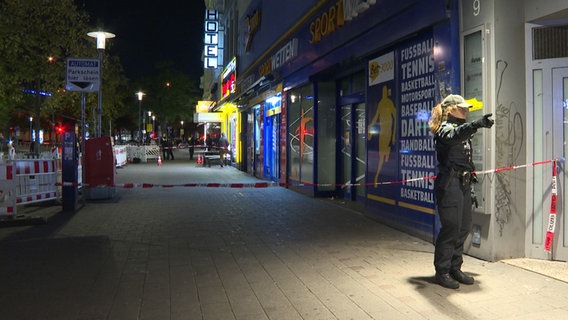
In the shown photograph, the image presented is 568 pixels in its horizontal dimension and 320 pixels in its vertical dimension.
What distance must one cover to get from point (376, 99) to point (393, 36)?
1228 millimetres

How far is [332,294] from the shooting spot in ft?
16.0

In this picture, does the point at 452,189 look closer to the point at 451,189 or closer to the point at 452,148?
the point at 451,189

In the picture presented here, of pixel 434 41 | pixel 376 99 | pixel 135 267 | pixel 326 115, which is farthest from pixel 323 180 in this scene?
pixel 135 267

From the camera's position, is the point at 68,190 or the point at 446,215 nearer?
the point at 446,215

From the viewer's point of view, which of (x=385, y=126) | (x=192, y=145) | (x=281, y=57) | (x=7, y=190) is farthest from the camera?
(x=192, y=145)

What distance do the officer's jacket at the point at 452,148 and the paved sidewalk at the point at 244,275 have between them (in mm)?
1200

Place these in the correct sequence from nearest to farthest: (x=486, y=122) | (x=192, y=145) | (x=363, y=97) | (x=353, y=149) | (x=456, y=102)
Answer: (x=486, y=122) < (x=456, y=102) < (x=363, y=97) < (x=353, y=149) < (x=192, y=145)

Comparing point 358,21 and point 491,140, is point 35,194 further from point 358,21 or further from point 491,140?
point 491,140

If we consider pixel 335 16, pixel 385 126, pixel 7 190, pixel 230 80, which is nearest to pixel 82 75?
pixel 7 190

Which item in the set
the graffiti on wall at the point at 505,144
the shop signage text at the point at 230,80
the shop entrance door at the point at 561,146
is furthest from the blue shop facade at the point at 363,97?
the shop signage text at the point at 230,80

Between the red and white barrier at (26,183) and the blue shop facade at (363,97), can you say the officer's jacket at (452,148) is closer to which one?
the blue shop facade at (363,97)

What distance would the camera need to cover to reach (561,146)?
5.74m

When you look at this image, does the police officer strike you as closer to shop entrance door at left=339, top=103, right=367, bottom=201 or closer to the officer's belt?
the officer's belt

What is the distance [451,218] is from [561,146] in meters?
1.88
